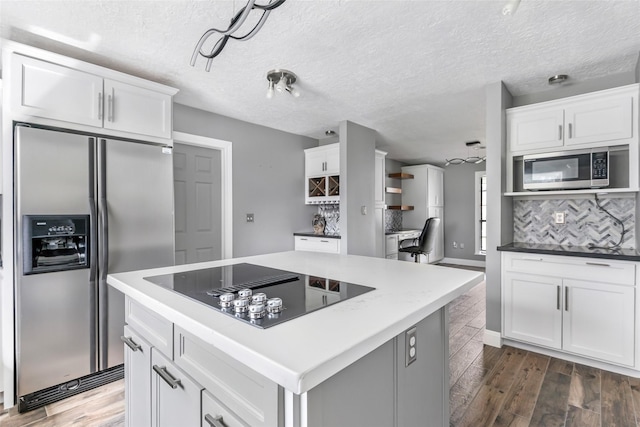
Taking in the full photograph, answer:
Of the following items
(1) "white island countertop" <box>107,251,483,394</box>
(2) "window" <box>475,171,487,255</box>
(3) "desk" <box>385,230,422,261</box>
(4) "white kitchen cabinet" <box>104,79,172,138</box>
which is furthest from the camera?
(2) "window" <box>475,171,487,255</box>

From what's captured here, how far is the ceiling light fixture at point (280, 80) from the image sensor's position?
249 centimetres

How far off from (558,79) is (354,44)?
1.85 meters

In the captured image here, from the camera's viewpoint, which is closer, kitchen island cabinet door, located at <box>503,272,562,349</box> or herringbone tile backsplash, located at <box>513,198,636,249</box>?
kitchen island cabinet door, located at <box>503,272,562,349</box>

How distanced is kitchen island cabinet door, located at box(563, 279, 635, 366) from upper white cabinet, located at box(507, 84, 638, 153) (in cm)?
114

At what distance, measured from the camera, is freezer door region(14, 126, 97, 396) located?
76.4 inches

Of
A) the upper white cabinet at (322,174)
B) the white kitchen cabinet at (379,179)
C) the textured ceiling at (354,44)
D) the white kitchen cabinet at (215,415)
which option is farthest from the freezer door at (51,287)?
the white kitchen cabinet at (379,179)

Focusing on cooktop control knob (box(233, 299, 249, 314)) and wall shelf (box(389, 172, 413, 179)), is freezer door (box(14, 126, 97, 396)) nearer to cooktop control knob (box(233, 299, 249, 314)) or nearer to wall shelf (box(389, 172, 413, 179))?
cooktop control knob (box(233, 299, 249, 314))

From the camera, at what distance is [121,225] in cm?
232

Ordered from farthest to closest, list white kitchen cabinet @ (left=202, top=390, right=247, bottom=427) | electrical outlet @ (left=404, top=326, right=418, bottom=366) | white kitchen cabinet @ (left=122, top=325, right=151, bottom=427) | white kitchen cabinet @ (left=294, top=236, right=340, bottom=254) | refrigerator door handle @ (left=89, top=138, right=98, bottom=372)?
1. white kitchen cabinet @ (left=294, top=236, right=340, bottom=254)
2. refrigerator door handle @ (left=89, top=138, right=98, bottom=372)
3. white kitchen cabinet @ (left=122, top=325, right=151, bottom=427)
4. electrical outlet @ (left=404, top=326, right=418, bottom=366)
5. white kitchen cabinet @ (left=202, top=390, right=247, bottom=427)

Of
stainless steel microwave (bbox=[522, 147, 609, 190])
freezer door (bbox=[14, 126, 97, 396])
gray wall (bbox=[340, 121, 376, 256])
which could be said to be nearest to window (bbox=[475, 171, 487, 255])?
gray wall (bbox=[340, 121, 376, 256])

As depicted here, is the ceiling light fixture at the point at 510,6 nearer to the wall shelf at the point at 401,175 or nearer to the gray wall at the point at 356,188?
the gray wall at the point at 356,188

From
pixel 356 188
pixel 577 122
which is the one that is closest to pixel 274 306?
pixel 577 122

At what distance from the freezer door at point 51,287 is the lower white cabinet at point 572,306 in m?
3.36

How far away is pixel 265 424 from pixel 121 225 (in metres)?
2.14
